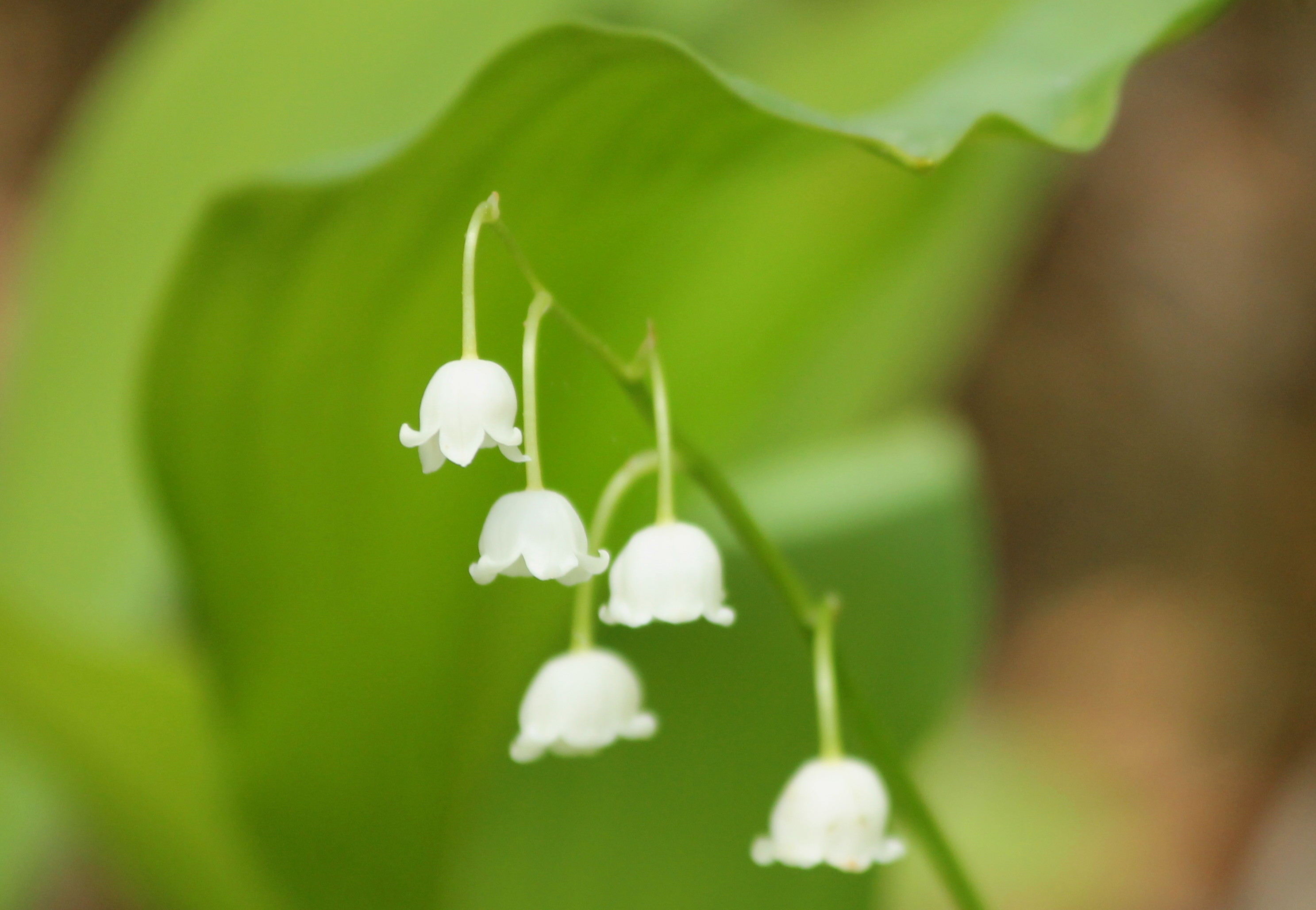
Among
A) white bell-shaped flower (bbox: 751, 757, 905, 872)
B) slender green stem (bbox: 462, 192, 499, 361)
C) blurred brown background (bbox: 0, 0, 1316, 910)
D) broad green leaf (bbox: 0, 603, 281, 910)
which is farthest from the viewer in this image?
blurred brown background (bbox: 0, 0, 1316, 910)

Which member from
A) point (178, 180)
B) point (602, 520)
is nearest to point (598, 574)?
point (602, 520)

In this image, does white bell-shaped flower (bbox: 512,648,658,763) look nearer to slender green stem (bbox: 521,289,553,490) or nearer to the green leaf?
slender green stem (bbox: 521,289,553,490)

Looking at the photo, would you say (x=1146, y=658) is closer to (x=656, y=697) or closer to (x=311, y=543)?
(x=656, y=697)

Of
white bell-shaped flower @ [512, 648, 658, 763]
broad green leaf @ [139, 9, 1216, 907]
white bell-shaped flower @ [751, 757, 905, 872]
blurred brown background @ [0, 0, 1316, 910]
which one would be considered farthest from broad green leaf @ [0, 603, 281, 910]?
blurred brown background @ [0, 0, 1316, 910]

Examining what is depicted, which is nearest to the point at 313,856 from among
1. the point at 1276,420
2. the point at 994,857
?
the point at 994,857

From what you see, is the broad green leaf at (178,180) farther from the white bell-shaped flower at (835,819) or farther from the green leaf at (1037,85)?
the white bell-shaped flower at (835,819)

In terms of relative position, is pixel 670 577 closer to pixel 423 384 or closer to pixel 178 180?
pixel 423 384
